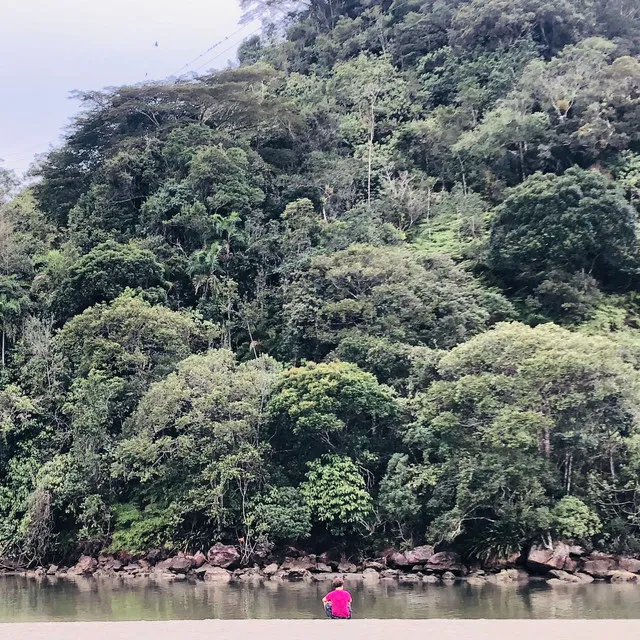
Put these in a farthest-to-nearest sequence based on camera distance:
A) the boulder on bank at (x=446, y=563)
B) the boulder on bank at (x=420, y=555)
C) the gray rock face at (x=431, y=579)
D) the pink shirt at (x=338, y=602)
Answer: the boulder on bank at (x=420, y=555) < the boulder on bank at (x=446, y=563) < the gray rock face at (x=431, y=579) < the pink shirt at (x=338, y=602)

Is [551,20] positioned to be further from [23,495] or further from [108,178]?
→ [23,495]

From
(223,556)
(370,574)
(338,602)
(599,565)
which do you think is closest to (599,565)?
(599,565)

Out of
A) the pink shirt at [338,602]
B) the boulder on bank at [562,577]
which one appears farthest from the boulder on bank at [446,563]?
the pink shirt at [338,602]

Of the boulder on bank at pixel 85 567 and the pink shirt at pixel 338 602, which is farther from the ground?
the pink shirt at pixel 338 602

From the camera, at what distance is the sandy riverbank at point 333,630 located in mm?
A: 11359

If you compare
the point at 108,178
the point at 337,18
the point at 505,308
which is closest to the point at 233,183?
the point at 108,178

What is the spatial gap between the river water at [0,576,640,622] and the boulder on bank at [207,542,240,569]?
209 centimetres

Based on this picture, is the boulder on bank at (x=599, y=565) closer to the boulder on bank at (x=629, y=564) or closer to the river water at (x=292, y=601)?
the boulder on bank at (x=629, y=564)

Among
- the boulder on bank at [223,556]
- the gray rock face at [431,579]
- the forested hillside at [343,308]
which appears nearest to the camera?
the gray rock face at [431,579]

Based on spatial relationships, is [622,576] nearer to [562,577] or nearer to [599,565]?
[599,565]

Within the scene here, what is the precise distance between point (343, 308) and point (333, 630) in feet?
64.9

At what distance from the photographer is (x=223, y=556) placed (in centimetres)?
2588

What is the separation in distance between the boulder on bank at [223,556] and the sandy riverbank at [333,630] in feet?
40.2

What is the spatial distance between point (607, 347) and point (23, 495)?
21.4m
